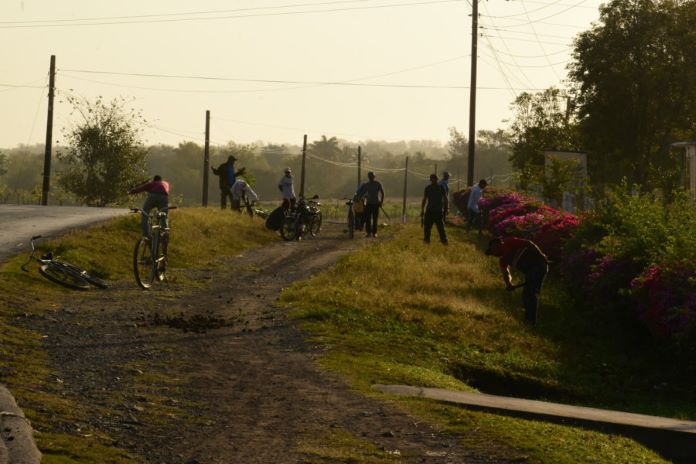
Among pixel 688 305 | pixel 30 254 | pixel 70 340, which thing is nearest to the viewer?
pixel 70 340

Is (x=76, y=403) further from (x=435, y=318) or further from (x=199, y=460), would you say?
(x=435, y=318)

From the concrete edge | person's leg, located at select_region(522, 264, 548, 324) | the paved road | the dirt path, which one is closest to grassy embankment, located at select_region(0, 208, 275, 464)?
the dirt path

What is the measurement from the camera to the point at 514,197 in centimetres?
3897

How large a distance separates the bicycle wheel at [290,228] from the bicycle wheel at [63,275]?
1243 cm

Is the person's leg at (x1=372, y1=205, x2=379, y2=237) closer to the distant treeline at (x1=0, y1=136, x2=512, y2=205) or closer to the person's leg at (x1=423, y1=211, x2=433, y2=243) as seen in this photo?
the person's leg at (x1=423, y1=211, x2=433, y2=243)

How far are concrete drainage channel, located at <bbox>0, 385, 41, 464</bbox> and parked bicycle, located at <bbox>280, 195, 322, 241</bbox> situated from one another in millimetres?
21433

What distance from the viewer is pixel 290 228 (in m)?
31.2

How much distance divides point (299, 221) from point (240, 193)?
439cm

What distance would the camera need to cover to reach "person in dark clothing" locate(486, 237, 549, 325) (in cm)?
1828

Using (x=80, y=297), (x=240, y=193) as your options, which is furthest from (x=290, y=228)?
(x=80, y=297)

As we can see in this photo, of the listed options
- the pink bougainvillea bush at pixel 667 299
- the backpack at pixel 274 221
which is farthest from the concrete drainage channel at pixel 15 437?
the backpack at pixel 274 221

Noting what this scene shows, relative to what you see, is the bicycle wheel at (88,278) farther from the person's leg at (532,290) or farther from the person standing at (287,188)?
the person standing at (287,188)

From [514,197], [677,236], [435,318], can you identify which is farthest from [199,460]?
[514,197]

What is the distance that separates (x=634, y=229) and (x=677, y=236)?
1737mm
